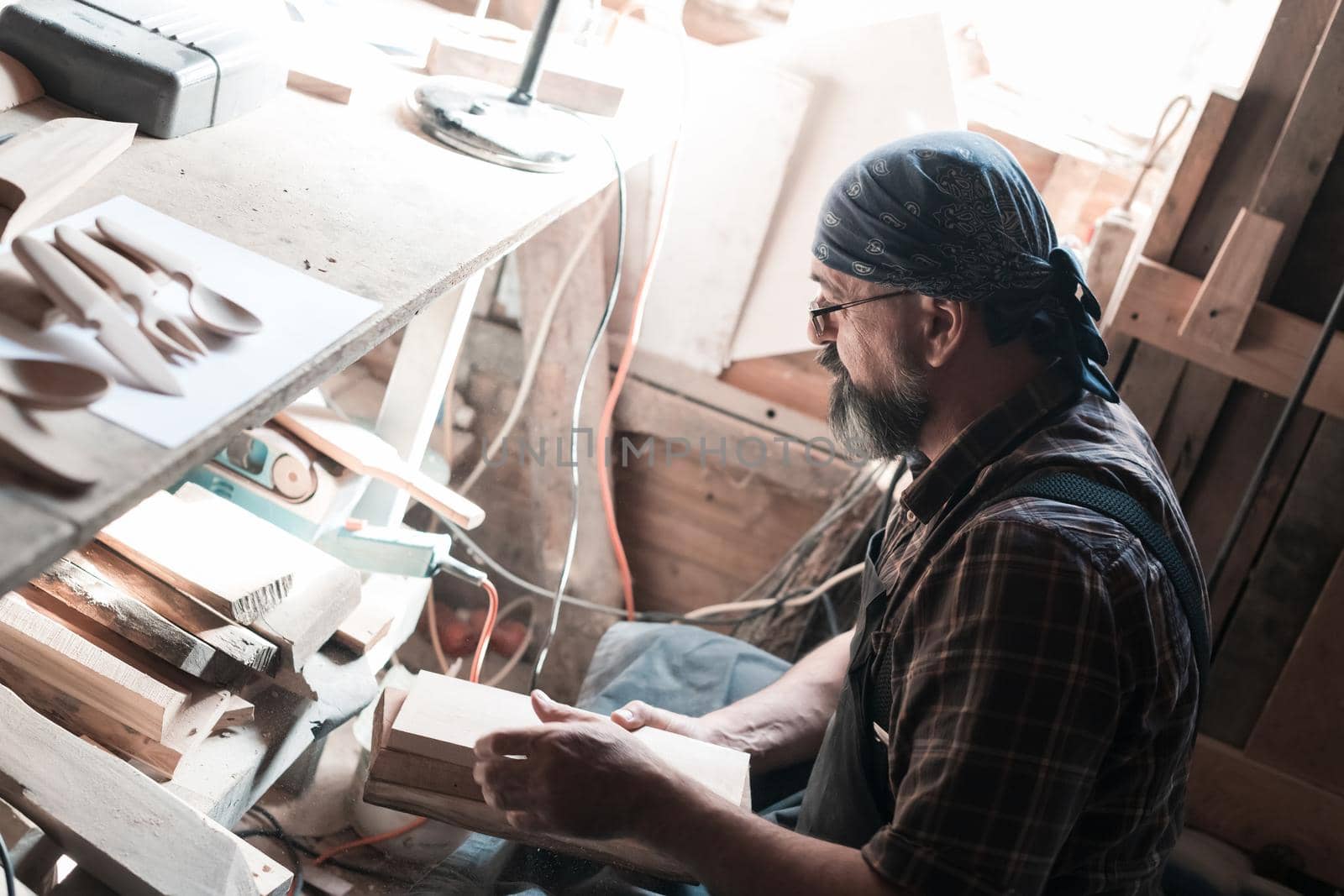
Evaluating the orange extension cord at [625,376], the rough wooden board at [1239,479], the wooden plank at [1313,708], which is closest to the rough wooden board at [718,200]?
the orange extension cord at [625,376]

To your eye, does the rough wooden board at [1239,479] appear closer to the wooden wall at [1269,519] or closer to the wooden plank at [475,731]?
the wooden wall at [1269,519]

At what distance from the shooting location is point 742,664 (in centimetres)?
197

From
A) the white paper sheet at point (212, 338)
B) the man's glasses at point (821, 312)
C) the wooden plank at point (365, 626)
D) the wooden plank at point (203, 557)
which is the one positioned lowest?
the wooden plank at point (365, 626)

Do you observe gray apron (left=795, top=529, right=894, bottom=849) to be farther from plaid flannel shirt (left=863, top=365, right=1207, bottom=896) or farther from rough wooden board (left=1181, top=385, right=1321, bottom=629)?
rough wooden board (left=1181, top=385, right=1321, bottom=629)

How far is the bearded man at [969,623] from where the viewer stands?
42.5 inches

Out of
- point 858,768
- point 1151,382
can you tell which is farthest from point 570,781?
point 1151,382

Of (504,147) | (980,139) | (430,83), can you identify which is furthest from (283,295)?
(980,139)

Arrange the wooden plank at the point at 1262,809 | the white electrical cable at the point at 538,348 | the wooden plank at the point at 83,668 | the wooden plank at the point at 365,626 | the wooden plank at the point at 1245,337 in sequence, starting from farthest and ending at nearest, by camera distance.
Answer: the white electrical cable at the point at 538,348
the wooden plank at the point at 1262,809
the wooden plank at the point at 1245,337
the wooden plank at the point at 365,626
the wooden plank at the point at 83,668

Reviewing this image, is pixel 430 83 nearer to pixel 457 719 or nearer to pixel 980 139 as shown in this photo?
pixel 980 139

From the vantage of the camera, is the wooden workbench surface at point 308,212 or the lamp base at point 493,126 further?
the lamp base at point 493,126

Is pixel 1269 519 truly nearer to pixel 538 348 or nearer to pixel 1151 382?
pixel 1151 382

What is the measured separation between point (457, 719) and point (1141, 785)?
80 centimetres

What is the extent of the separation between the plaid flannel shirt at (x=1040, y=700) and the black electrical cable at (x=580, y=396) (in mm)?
797

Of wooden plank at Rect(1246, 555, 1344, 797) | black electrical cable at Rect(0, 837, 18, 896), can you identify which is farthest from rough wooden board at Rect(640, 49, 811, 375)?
black electrical cable at Rect(0, 837, 18, 896)
